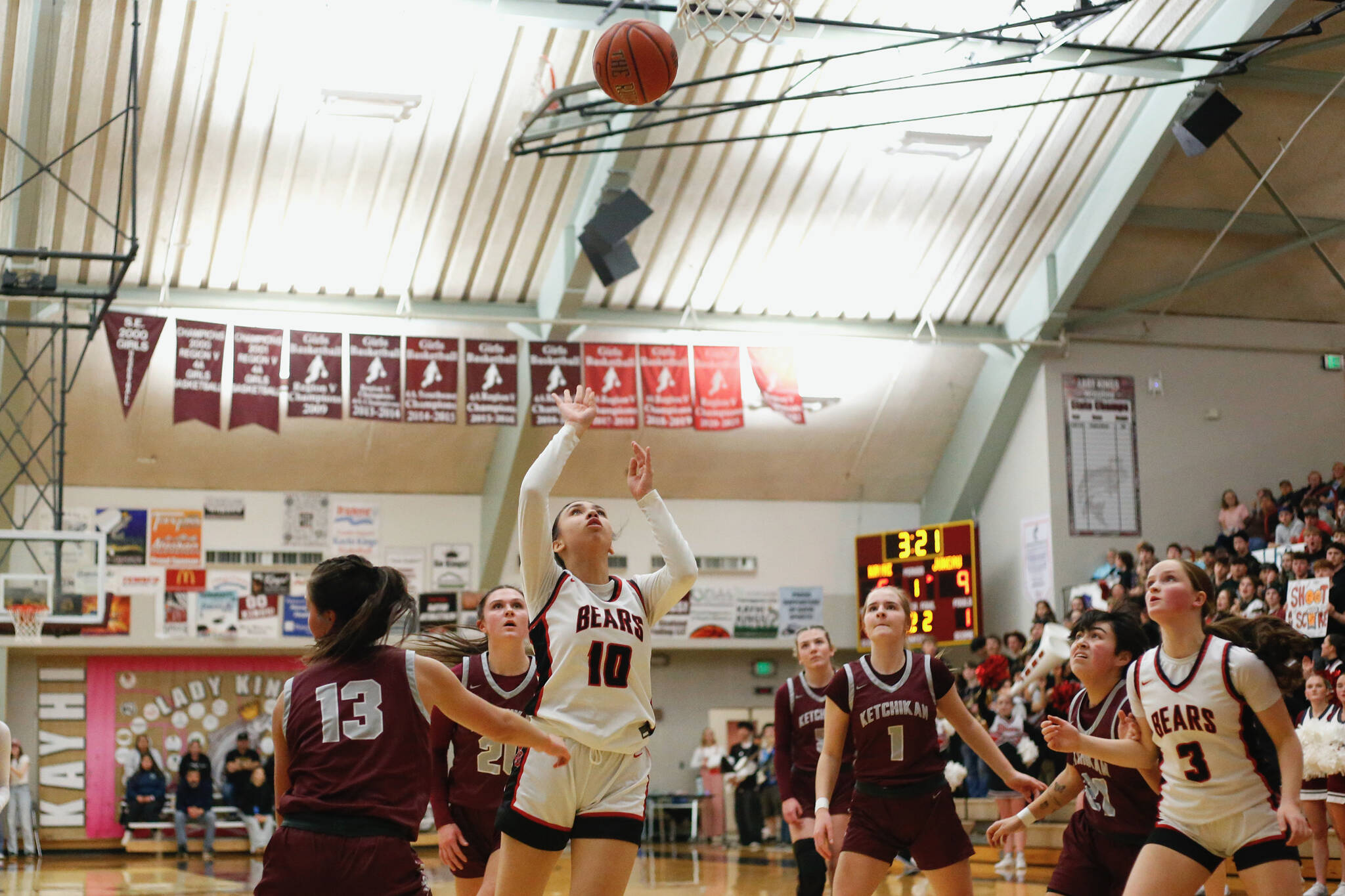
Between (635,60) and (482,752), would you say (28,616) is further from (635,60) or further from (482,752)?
(482,752)

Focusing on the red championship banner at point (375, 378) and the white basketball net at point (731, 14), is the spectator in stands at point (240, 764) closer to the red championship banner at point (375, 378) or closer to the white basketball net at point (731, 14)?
the red championship banner at point (375, 378)

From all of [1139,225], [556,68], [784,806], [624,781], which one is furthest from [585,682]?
[1139,225]

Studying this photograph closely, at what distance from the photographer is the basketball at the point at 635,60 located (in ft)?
31.2

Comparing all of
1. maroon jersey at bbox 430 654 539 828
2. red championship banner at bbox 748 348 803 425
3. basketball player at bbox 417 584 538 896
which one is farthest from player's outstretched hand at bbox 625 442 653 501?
red championship banner at bbox 748 348 803 425

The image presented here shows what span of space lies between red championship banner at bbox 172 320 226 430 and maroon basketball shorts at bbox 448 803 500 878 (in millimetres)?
10728

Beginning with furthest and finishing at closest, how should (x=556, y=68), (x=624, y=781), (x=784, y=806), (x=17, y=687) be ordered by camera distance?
(x=17, y=687) → (x=556, y=68) → (x=784, y=806) → (x=624, y=781)

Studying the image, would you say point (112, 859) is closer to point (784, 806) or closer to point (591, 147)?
point (591, 147)

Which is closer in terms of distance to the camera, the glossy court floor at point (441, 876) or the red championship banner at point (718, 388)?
the glossy court floor at point (441, 876)

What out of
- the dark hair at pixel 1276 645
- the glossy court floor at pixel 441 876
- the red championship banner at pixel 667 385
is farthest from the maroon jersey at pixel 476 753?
the red championship banner at pixel 667 385

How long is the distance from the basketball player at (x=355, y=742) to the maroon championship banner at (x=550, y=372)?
13.2 m

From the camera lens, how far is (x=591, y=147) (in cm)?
1559

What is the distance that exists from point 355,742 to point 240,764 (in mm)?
15731

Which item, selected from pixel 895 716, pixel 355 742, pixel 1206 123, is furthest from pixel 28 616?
pixel 1206 123

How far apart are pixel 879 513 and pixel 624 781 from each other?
17.1m
